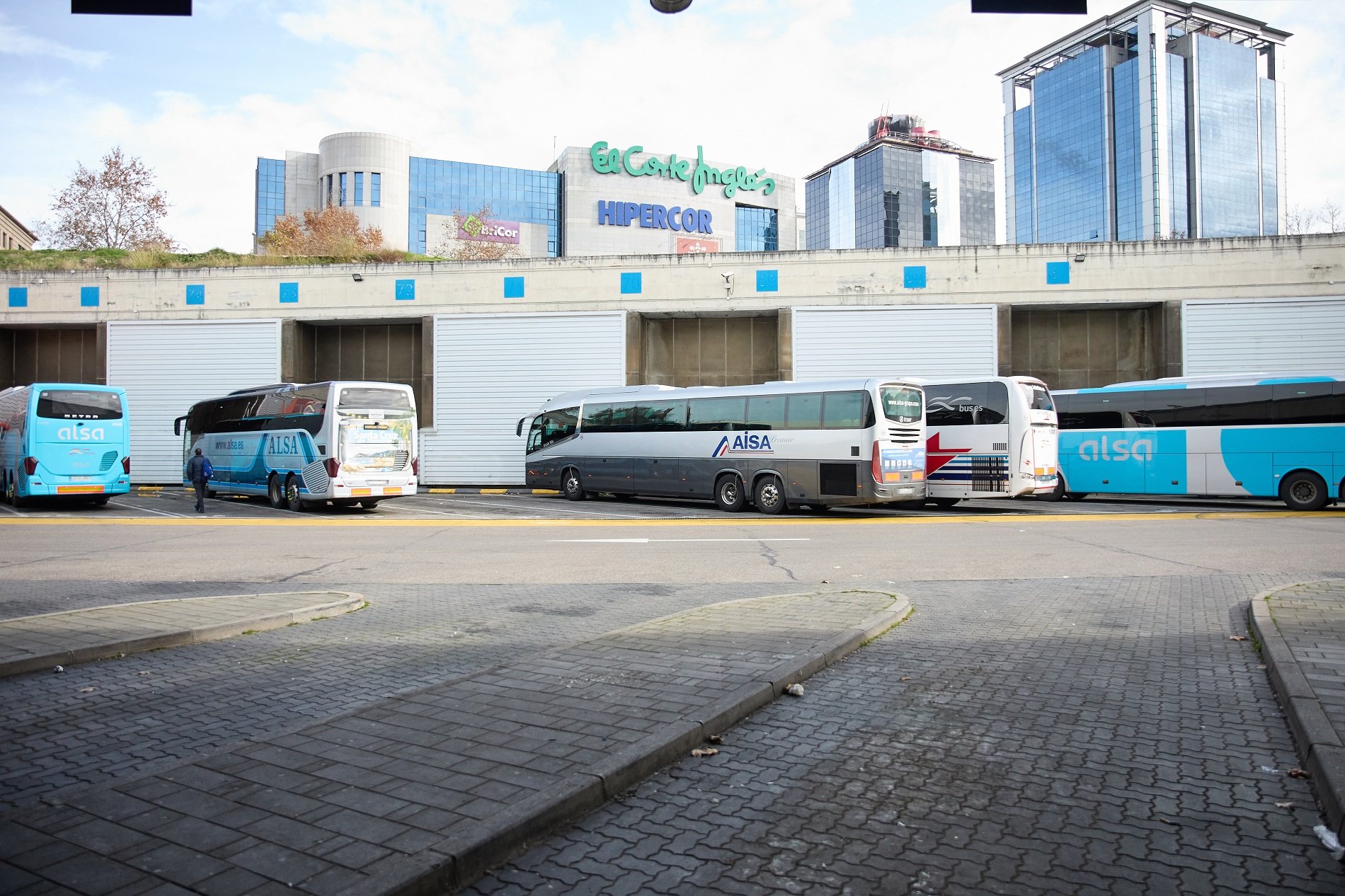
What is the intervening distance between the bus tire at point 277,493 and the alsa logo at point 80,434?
4.22 m

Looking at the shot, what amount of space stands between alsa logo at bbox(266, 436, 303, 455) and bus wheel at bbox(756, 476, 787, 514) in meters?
10.6

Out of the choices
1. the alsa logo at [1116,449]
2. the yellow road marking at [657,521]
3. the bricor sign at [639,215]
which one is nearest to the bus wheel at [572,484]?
the yellow road marking at [657,521]

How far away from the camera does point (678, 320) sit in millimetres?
33500

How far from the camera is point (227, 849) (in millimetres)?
3125

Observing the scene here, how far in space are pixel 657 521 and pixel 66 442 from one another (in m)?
14.7

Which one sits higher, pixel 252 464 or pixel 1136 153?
pixel 1136 153

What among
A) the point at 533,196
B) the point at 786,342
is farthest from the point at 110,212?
the point at 533,196

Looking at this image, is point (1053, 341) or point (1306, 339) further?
point (1053, 341)

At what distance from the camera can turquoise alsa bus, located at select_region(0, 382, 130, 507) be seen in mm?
21875

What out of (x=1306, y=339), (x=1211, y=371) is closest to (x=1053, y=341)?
(x=1211, y=371)

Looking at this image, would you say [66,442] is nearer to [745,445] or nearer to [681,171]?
[745,445]

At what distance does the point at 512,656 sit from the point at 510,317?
2654 cm

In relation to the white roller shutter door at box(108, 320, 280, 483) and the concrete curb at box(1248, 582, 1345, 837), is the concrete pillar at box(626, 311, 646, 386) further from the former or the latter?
the concrete curb at box(1248, 582, 1345, 837)

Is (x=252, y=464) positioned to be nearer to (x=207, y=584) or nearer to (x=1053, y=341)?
(x=207, y=584)
